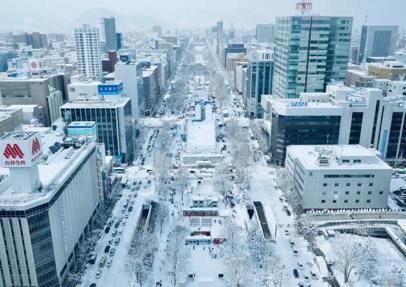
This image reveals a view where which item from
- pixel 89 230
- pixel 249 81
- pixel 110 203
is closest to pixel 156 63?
pixel 249 81

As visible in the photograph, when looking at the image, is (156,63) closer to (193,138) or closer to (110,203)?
(193,138)

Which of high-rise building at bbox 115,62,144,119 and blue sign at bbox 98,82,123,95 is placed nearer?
blue sign at bbox 98,82,123,95

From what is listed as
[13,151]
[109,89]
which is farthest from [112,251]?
[109,89]

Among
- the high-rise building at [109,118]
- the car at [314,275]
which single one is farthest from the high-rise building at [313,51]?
the car at [314,275]

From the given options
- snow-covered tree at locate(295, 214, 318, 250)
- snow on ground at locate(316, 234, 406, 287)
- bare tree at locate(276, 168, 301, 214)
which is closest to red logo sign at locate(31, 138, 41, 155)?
snow-covered tree at locate(295, 214, 318, 250)

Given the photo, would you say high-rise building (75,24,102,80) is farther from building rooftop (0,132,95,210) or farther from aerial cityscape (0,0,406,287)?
building rooftop (0,132,95,210)
